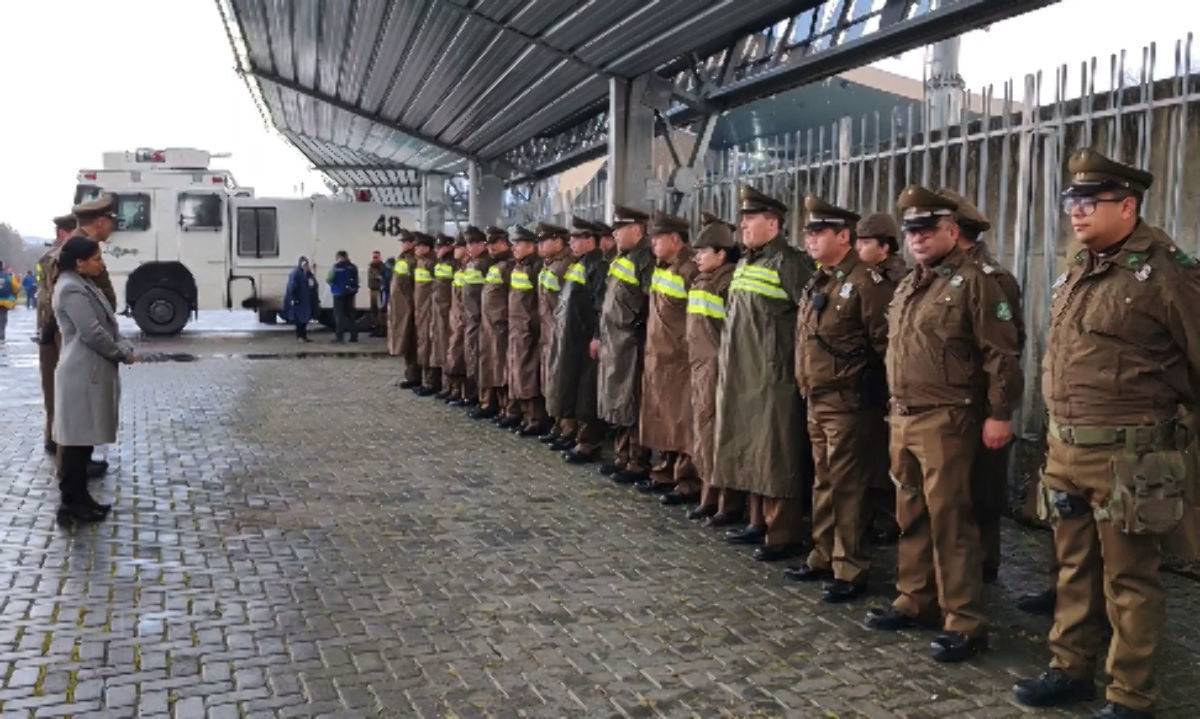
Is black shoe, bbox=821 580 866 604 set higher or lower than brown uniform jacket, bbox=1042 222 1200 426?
lower

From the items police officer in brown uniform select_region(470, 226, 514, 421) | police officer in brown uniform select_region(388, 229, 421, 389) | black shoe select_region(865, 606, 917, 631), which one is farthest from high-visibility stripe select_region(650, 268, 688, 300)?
police officer in brown uniform select_region(388, 229, 421, 389)

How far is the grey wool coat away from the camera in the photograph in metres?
6.20

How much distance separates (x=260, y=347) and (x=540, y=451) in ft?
35.6

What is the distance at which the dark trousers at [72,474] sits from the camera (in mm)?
6223

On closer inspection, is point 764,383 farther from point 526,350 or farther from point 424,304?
point 424,304

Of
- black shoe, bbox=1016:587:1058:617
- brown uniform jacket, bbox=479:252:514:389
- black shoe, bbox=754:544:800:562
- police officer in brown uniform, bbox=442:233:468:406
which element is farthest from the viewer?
police officer in brown uniform, bbox=442:233:468:406

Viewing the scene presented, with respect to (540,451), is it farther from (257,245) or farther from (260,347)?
(257,245)

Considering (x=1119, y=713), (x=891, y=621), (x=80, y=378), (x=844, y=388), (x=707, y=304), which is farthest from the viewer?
(x=707, y=304)

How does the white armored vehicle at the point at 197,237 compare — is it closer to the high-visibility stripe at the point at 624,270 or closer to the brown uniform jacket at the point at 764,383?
the high-visibility stripe at the point at 624,270

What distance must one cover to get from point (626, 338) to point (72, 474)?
356 centimetres

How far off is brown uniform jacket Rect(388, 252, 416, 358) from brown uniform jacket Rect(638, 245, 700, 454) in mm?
5865

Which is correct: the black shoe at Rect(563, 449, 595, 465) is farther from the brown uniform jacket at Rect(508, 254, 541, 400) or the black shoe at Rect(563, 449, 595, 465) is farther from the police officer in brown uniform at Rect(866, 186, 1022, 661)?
the police officer in brown uniform at Rect(866, 186, 1022, 661)

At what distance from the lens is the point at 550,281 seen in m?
9.10

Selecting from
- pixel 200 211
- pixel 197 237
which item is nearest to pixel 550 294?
pixel 197 237
